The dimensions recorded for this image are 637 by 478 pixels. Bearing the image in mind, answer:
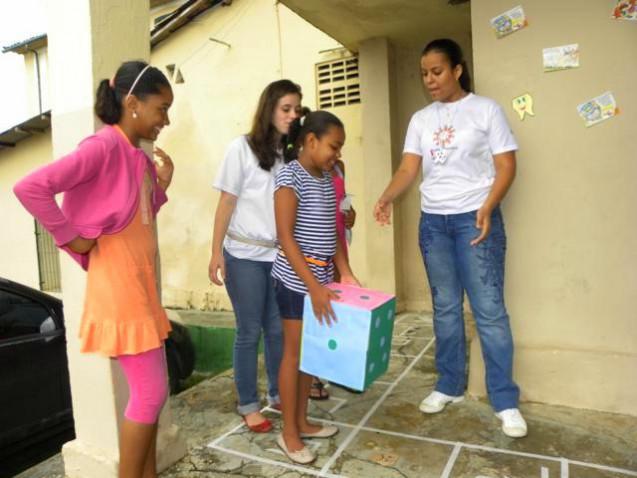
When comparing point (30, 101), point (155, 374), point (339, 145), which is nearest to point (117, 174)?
point (155, 374)

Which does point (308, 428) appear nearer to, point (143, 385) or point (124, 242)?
point (143, 385)

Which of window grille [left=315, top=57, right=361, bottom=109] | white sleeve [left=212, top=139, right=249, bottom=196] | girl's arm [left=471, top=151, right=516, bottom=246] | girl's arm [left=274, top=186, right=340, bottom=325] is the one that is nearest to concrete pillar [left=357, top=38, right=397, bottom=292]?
window grille [left=315, top=57, right=361, bottom=109]

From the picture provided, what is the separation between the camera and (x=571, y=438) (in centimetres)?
242

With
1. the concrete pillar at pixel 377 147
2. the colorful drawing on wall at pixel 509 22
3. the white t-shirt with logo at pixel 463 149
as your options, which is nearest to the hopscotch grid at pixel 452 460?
the white t-shirt with logo at pixel 463 149

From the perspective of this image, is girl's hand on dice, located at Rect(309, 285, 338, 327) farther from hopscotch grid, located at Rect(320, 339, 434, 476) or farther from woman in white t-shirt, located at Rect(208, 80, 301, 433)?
hopscotch grid, located at Rect(320, 339, 434, 476)

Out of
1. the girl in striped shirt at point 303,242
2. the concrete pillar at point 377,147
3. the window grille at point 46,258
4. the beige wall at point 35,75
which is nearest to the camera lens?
the girl in striped shirt at point 303,242

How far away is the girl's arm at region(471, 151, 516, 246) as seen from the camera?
2447 mm

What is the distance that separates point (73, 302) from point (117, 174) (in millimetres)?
768

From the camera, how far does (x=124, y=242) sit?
173 cm

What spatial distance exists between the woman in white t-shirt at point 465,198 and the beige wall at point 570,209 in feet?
0.84

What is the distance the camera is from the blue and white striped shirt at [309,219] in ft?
7.28

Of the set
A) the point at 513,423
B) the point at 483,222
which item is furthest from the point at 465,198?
the point at 513,423

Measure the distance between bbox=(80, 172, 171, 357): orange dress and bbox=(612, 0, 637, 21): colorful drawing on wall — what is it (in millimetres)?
2366

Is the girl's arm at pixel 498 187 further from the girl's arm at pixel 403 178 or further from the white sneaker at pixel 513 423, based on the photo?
the white sneaker at pixel 513 423
